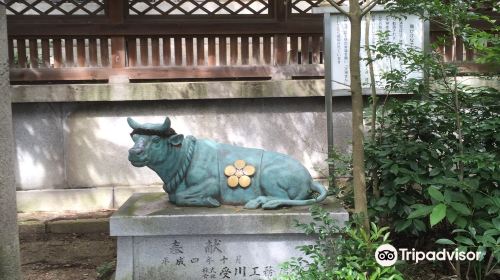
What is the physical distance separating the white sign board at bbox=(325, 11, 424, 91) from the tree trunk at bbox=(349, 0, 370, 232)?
1.45 metres

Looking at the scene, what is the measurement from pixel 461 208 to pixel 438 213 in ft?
0.73

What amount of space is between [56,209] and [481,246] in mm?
5382

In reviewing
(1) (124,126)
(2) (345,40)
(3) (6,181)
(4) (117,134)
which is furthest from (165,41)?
(3) (6,181)

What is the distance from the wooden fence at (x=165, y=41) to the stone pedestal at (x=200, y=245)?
338 centimetres

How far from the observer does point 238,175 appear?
422 cm

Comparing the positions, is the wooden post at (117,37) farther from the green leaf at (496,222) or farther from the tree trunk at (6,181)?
the green leaf at (496,222)

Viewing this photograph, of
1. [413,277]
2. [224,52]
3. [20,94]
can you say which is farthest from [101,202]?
[413,277]

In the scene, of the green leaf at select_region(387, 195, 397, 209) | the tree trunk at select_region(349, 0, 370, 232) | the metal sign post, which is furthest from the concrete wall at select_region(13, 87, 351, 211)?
the tree trunk at select_region(349, 0, 370, 232)

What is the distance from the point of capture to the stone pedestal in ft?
13.0

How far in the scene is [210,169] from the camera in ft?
13.9

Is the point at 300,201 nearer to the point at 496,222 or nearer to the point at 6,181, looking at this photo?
the point at 496,222

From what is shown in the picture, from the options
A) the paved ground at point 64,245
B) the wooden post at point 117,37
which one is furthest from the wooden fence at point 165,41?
the paved ground at point 64,245

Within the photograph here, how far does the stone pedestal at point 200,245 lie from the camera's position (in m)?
3.97

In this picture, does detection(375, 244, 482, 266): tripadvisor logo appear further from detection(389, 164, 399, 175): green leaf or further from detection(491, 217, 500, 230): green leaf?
detection(389, 164, 399, 175): green leaf
